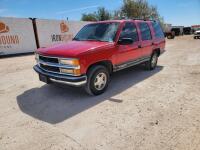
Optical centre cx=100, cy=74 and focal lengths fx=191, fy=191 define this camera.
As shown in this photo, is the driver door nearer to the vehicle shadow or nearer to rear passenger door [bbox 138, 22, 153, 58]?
rear passenger door [bbox 138, 22, 153, 58]

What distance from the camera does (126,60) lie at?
235 inches

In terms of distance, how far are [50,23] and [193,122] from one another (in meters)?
17.0

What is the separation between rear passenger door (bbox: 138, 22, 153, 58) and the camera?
265 inches

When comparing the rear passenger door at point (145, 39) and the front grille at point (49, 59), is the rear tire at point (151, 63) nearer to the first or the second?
the rear passenger door at point (145, 39)

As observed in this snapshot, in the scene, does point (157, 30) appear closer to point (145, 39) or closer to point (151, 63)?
point (151, 63)

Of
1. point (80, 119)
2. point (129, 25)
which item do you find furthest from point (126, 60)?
point (80, 119)

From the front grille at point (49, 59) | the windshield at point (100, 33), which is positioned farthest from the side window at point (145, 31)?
the front grille at point (49, 59)

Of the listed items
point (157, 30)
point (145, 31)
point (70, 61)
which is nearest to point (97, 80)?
point (70, 61)

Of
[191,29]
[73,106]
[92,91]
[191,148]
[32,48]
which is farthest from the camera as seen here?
[191,29]

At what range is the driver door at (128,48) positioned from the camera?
5.59 meters

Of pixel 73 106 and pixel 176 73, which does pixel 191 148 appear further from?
pixel 176 73

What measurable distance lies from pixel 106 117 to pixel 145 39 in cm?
399

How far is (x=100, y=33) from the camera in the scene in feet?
18.6

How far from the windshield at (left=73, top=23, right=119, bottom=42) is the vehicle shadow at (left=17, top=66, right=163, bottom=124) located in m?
1.50
